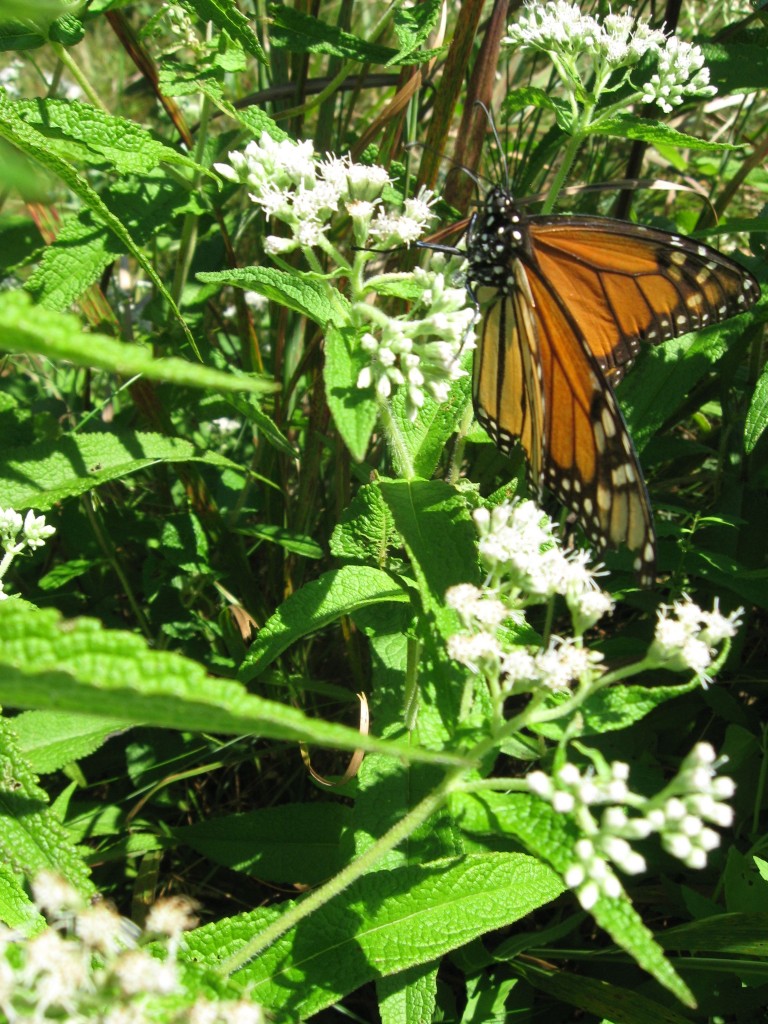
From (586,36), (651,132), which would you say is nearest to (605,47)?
(586,36)

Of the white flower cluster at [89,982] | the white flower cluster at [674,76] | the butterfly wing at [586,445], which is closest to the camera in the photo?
the white flower cluster at [89,982]

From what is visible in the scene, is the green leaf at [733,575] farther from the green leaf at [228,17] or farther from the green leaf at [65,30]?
the green leaf at [65,30]

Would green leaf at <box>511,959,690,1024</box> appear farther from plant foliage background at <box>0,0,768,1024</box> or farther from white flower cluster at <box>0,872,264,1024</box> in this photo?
white flower cluster at <box>0,872,264,1024</box>

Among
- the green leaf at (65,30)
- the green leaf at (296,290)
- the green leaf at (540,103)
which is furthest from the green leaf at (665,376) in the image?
the green leaf at (65,30)

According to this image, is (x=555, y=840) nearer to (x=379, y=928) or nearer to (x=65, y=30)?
(x=379, y=928)

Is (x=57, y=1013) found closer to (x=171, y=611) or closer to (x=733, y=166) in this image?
(x=171, y=611)

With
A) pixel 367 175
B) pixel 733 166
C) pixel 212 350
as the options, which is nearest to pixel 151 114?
pixel 212 350
